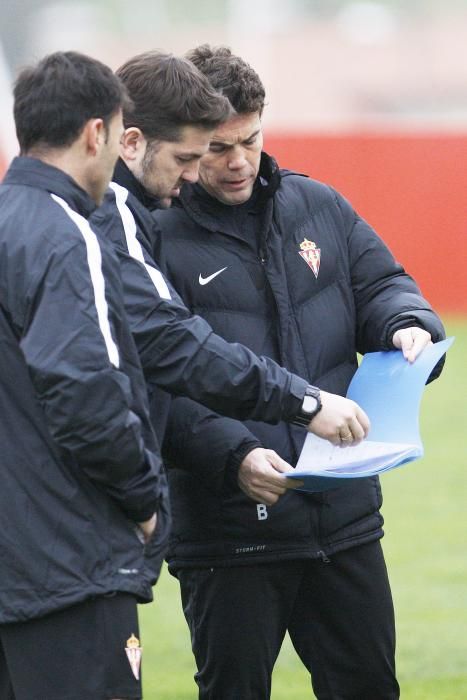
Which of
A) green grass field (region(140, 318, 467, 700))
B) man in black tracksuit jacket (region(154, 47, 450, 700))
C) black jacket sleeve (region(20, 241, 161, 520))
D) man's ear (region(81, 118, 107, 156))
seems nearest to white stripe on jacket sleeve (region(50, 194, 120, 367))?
black jacket sleeve (region(20, 241, 161, 520))

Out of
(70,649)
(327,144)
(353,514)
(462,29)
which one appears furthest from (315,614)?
(462,29)

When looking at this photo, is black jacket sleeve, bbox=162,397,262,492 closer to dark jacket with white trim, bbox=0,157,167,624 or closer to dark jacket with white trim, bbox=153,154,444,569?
dark jacket with white trim, bbox=153,154,444,569

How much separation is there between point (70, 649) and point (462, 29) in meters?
24.8

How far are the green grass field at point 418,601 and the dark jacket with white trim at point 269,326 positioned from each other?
156 cm

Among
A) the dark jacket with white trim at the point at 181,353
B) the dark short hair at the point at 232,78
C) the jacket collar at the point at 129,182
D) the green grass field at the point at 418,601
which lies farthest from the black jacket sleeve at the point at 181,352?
the green grass field at the point at 418,601

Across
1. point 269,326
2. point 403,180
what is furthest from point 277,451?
point 403,180

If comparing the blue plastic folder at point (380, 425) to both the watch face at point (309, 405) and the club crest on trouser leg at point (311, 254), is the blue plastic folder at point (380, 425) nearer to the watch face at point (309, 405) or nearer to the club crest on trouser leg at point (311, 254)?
the watch face at point (309, 405)

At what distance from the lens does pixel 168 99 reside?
329 centimetres

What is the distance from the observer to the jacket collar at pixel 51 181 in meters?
2.82

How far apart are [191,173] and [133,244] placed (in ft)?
0.91

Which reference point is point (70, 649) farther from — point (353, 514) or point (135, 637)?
point (353, 514)

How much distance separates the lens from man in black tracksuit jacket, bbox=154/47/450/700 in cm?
363

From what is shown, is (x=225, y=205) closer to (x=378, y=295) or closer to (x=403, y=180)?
(x=378, y=295)

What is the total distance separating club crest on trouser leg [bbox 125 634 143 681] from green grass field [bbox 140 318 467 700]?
7.46ft
